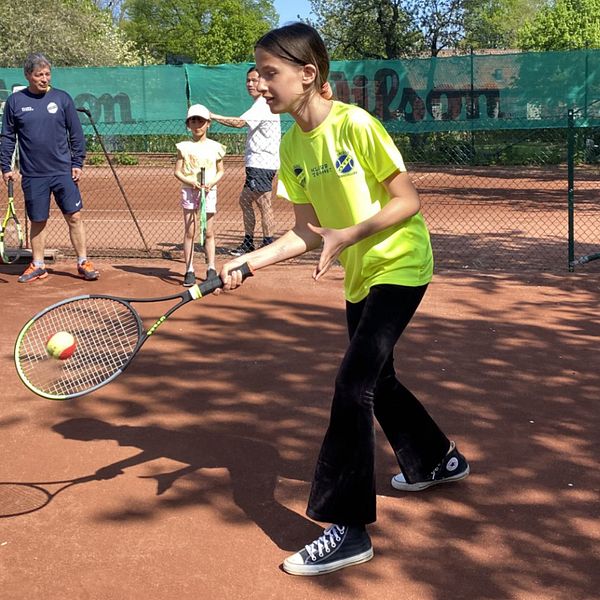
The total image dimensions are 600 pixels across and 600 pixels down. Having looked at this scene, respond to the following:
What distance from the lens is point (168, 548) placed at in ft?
12.1

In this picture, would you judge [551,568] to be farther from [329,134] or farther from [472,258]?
[472,258]

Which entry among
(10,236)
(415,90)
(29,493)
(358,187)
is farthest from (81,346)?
(415,90)

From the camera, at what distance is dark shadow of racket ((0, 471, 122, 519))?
405 centimetres

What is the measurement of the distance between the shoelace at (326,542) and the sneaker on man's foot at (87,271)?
18.4 ft

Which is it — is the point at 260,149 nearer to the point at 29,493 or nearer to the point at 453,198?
→ the point at 29,493

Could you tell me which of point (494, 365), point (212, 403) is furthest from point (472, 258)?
point (212, 403)

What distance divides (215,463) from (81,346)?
0.87 m

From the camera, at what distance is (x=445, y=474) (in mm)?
4203

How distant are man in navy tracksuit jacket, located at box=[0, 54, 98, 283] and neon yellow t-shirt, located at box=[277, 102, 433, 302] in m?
5.20

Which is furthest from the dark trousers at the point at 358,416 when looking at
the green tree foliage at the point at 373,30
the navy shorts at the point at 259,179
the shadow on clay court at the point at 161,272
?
the green tree foliage at the point at 373,30

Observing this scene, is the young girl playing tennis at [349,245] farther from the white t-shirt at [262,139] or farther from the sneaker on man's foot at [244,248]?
the sneaker on man's foot at [244,248]

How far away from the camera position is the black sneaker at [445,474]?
4.16 metres

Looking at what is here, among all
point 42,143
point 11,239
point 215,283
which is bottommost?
point 11,239

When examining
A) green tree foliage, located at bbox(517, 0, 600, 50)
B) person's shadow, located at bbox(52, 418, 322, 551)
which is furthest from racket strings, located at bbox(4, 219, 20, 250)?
green tree foliage, located at bbox(517, 0, 600, 50)
